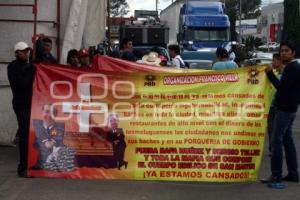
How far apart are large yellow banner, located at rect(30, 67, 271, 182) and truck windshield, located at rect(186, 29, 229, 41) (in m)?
24.3

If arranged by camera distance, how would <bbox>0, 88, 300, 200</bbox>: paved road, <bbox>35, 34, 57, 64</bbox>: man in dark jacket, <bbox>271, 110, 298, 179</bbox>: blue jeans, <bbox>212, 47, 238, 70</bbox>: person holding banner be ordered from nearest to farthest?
<bbox>0, 88, 300, 200</bbox>: paved road
<bbox>271, 110, 298, 179</bbox>: blue jeans
<bbox>35, 34, 57, 64</bbox>: man in dark jacket
<bbox>212, 47, 238, 70</bbox>: person holding banner

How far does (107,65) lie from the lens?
32.4 feet

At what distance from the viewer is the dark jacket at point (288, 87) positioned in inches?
324

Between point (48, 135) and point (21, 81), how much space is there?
31.4 inches

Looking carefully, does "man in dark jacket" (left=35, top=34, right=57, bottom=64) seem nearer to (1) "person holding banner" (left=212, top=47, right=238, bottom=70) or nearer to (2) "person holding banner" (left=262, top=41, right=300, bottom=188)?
(1) "person holding banner" (left=212, top=47, right=238, bottom=70)

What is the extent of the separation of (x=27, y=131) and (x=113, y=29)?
42584mm

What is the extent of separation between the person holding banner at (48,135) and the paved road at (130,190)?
1.22 feet

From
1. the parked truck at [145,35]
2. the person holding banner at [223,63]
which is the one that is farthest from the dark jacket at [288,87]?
the parked truck at [145,35]

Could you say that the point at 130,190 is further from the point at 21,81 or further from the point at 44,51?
the point at 44,51

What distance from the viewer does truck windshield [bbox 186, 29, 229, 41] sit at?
107 feet

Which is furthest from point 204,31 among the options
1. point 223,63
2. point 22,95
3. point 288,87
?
point 288,87

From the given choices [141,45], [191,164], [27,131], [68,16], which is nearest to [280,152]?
[191,164]

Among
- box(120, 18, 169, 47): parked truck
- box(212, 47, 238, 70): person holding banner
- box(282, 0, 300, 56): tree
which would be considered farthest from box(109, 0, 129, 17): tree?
box(212, 47, 238, 70): person holding banner

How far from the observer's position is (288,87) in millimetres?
8258
